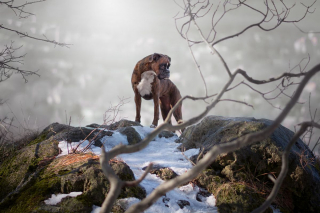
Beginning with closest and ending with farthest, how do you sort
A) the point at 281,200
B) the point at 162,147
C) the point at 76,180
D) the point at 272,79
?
the point at 272,79
the point at 76,180
the point at 281,200
the point at 162,147

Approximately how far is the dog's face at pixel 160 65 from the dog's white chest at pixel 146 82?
0.54 feet

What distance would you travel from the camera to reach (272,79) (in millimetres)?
1714

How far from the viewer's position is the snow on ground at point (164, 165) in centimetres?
244

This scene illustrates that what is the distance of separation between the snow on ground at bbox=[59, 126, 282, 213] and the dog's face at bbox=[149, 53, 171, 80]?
2249 millimetres

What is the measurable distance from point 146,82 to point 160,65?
2.06ft

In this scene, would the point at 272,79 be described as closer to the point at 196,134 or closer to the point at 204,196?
the point at 204,196

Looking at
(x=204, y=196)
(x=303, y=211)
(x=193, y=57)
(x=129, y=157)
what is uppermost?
(x=193, y=57)

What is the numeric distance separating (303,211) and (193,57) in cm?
253

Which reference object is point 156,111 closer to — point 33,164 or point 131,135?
point 131,135

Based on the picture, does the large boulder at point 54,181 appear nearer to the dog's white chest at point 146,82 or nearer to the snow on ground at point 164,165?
the snow on ground at point 164,165

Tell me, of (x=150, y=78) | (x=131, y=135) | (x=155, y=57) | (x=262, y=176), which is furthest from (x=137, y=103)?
(x=262, y=176)

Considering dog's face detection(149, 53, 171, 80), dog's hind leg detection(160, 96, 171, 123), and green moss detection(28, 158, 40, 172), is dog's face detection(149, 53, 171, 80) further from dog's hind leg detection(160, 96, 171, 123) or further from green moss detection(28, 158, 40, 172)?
green moss detection(28, 158, 40, 172)

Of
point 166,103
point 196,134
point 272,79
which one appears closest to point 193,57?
point 272,79

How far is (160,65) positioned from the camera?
679 cm
